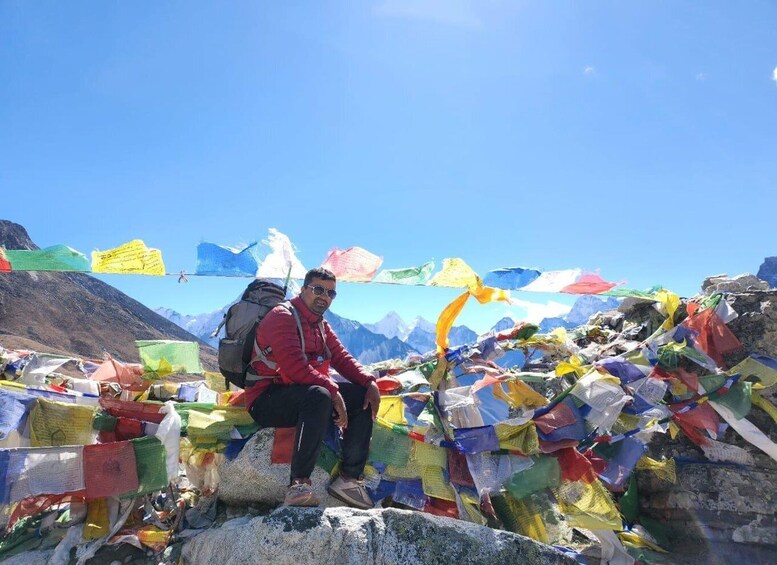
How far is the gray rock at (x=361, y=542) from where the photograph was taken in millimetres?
3281

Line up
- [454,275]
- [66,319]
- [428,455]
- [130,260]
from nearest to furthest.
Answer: [428,455]
[130,260]
[454,275]
[66,319]

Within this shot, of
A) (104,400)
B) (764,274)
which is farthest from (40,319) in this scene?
(764,274)

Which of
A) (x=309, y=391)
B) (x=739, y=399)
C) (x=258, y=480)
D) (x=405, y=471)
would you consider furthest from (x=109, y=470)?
(x=739, y=399)

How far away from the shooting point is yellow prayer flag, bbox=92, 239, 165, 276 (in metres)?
6.82

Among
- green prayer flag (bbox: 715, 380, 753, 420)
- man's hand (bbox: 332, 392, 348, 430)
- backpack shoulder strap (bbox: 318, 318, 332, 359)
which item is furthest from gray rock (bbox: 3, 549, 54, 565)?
green prayer flag (bbox: 715, 380, 753, 420)

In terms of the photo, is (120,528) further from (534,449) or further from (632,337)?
(632,337)

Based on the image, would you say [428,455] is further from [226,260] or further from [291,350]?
[226,260]

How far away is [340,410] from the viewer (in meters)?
4.18

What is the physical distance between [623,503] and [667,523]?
52 cm

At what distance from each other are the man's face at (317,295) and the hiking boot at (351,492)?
153cm

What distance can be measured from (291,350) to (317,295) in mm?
626

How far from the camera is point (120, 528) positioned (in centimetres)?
408

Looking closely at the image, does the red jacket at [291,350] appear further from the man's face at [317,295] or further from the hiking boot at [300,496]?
the hiking boot at [300,496]

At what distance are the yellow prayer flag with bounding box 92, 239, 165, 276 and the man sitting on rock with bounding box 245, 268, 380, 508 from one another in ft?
11.6
